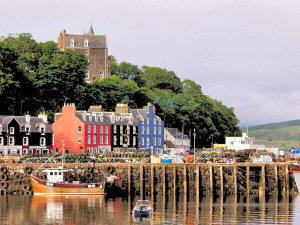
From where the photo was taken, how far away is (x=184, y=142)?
565 ft

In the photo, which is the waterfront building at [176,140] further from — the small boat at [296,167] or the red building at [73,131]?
the small boat at [296,167]

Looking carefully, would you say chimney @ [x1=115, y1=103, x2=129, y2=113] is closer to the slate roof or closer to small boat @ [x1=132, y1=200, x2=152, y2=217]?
the slate roof

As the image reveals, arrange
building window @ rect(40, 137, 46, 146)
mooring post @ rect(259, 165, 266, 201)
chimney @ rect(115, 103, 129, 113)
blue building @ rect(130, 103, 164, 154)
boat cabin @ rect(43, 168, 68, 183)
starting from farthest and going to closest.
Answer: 1. chimney @ rect(115, 103, 129, 113)
2. blue building @ rect(130, 103, 164, 154)
3. building window @ rect(40, 137, 46, 146)
4. mooring post @ rect(259, 165, 266, 201)
5. boat cabin @ rect(43, 168, 68, 183)

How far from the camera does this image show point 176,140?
16812 centimetres

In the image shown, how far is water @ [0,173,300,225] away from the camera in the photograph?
75300 millimetres

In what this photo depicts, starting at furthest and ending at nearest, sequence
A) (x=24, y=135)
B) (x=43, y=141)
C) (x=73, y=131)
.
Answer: (x=73, y=131), (x=43, y=141), (x=24, y=135)

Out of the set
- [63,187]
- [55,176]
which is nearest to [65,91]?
[55,176]

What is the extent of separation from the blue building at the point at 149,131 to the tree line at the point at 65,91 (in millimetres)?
12928

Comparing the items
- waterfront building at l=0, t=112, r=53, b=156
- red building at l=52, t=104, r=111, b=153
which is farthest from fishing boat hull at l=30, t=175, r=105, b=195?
red building at l=52, t=104, r=111, b=153

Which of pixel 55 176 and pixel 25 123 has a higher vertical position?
pixel 25 123

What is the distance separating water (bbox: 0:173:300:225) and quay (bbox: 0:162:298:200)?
416 centimetres

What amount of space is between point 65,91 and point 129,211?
7517cm

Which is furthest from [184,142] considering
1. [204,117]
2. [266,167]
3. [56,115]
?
[266,167]

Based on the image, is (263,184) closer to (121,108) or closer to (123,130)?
(123,130)
